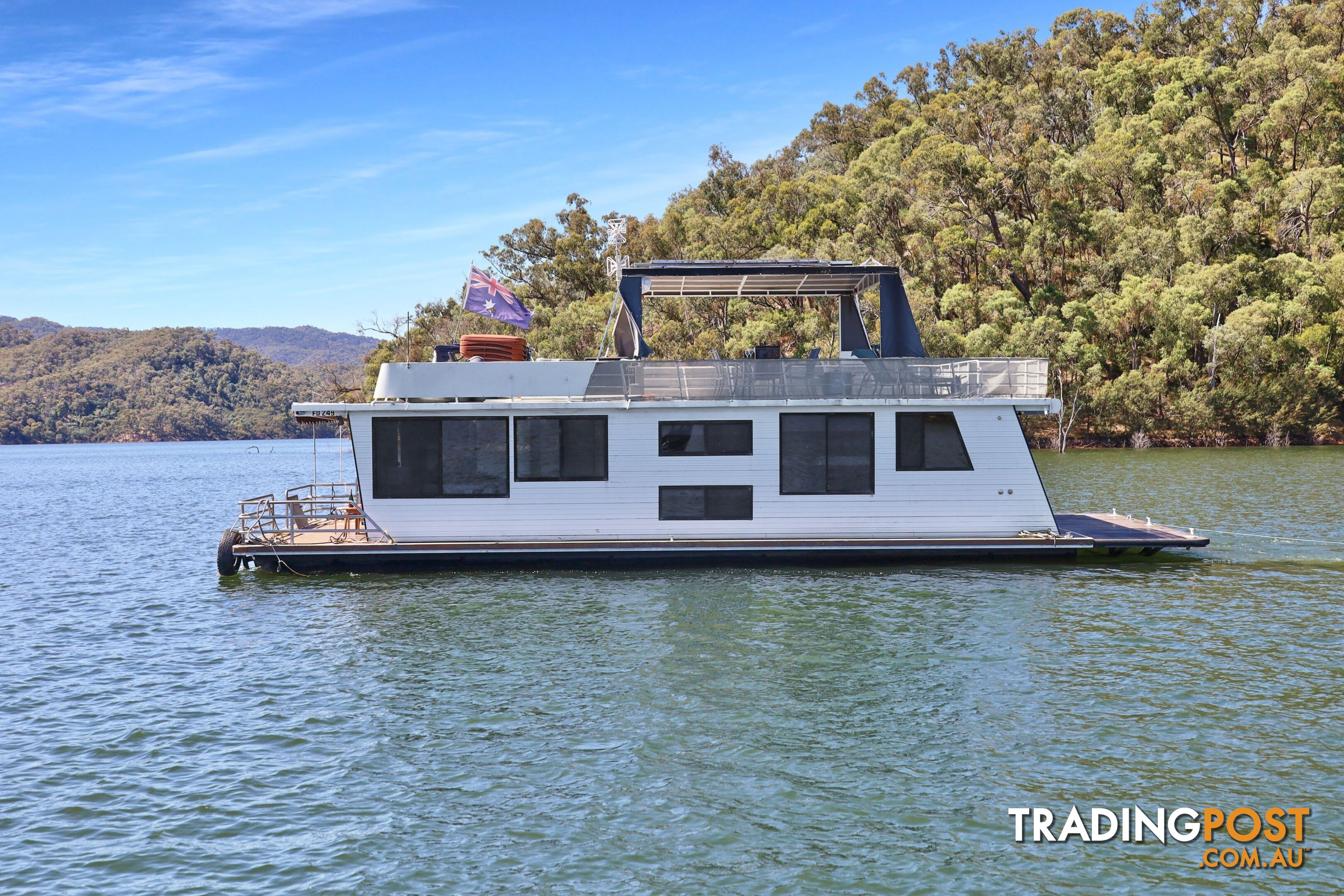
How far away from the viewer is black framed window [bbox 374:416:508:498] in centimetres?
1875

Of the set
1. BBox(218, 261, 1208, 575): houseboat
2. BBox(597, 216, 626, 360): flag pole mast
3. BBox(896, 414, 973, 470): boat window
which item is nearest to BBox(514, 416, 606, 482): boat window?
BBox(218, 261, 1208, 575): houseboat

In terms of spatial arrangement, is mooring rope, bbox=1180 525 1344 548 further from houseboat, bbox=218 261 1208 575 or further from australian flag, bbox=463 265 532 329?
australian flag, bbox=463 265 532 329

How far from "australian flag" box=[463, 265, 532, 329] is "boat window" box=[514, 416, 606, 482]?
1989mm

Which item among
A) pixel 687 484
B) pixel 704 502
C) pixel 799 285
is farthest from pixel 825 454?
pixel 799 285

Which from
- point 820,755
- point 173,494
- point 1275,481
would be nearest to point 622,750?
point 820,755

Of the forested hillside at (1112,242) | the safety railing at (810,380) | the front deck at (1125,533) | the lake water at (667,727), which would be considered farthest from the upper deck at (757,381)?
the forested hillside at (1112,242)

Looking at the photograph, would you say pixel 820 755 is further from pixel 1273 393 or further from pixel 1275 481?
pixel 1273 393

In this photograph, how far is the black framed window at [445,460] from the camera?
18.8 meters

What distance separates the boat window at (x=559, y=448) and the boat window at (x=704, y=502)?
1.28m

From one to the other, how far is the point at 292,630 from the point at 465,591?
10.1ft

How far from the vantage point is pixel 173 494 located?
53188 mm

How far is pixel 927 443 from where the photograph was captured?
18719 millimetres

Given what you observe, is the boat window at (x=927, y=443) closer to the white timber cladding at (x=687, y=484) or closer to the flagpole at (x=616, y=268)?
the white timber cladding at (x=687, y=484)

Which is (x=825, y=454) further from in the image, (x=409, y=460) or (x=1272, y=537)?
(x=1272, y=537)
